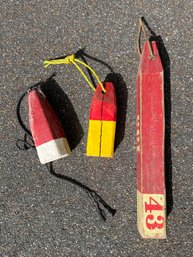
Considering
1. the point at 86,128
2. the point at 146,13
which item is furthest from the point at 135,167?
the point at 146,13

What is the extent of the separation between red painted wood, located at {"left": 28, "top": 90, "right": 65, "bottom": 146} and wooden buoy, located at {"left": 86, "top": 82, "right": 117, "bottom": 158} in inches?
6.1

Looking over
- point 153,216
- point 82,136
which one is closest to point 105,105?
point 82,136

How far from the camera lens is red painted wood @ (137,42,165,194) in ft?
5.68

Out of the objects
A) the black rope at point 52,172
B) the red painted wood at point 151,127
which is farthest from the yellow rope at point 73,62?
the red painted wood at point 151,127

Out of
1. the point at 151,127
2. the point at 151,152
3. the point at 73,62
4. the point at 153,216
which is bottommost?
the point at 153,216

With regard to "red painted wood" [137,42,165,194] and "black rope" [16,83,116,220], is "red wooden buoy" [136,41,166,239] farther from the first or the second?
"black rope" [16,83,116,220]

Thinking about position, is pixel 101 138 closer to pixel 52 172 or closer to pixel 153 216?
pixel 52 172

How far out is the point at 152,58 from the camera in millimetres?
1759

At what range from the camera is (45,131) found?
1.78 m

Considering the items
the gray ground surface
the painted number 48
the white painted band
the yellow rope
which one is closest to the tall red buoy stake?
the painted number 48

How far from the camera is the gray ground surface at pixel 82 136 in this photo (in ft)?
5.99

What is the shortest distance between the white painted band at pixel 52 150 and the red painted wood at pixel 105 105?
0.63 ft

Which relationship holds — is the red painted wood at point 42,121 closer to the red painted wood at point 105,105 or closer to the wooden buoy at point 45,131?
the wooden buoy at point 45,131

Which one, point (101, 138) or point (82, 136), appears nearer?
point (101, 138)
